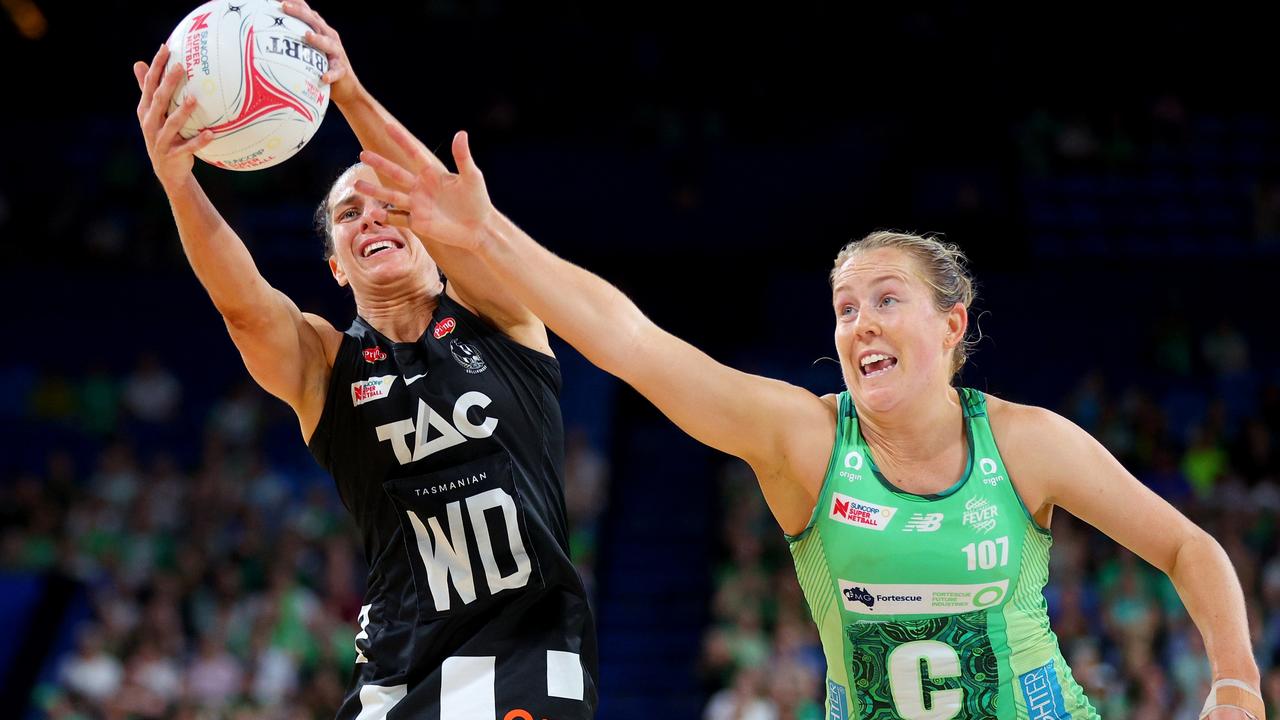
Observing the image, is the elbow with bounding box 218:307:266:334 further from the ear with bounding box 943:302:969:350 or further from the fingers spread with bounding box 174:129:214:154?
the ear with bounding box 943:302:969:350

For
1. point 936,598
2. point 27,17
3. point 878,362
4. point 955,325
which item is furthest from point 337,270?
point 27,17

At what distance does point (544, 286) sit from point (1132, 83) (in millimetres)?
14570

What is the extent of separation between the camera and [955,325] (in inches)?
153

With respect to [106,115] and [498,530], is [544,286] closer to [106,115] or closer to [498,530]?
[498,530]

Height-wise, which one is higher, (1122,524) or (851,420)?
(851,420)

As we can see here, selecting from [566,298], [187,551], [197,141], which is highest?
[187,551]

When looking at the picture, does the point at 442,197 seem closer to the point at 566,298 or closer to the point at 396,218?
the point at 566,298

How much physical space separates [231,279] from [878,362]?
73.7 inches

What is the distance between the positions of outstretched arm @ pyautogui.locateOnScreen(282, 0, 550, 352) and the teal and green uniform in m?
1.14

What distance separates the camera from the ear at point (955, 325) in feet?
12.7

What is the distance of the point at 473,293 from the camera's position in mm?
4207

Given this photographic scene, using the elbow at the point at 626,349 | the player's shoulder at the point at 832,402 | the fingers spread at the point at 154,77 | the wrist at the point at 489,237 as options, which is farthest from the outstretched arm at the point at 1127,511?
the fingers spread at the point at 154,77

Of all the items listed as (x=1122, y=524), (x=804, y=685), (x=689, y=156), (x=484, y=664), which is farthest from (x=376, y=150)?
(x=689, y=156)

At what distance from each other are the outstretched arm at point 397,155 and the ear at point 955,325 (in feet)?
4.10
